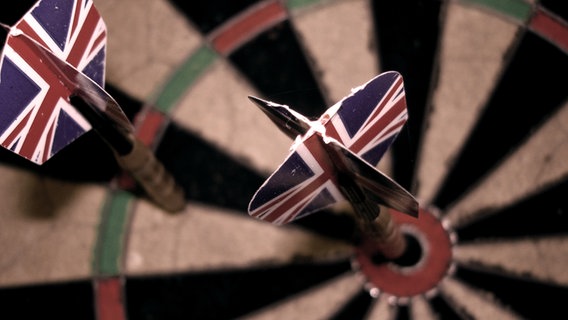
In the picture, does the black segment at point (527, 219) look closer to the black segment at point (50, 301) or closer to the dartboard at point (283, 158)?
the dartboard at point (283, 158)

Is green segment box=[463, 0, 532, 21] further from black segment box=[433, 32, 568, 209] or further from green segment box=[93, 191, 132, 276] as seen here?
green segment box=[93, 191, 132, 276]

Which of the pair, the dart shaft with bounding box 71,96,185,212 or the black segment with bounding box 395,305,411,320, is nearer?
the dart shaft with bounding box 71,96,185,212

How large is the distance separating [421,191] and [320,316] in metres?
0.27

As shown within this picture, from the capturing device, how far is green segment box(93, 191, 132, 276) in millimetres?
1047

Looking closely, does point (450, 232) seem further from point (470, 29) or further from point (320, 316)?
point (470, 29)

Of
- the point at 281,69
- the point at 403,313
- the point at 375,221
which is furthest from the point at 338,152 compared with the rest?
the point at 281,69

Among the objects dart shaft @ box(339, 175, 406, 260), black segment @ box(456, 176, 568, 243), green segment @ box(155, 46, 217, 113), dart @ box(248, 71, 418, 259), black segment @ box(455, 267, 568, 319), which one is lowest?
black segment @ box(455, 267, 568, 319)

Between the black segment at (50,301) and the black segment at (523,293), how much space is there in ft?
2.10

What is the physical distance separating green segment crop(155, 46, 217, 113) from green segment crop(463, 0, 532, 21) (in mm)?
541

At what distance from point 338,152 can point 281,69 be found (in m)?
0.57

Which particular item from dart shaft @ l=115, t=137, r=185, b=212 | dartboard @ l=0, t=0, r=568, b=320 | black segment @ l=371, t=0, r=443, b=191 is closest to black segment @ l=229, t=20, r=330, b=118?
dartboard @ l=0, t=0, r=568, b=320

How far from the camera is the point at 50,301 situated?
1038 millimetres

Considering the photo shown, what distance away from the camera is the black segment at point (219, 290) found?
1002 millimetres

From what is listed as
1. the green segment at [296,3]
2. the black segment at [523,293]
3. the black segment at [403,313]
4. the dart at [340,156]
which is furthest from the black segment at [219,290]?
the green segment at [296,3]
